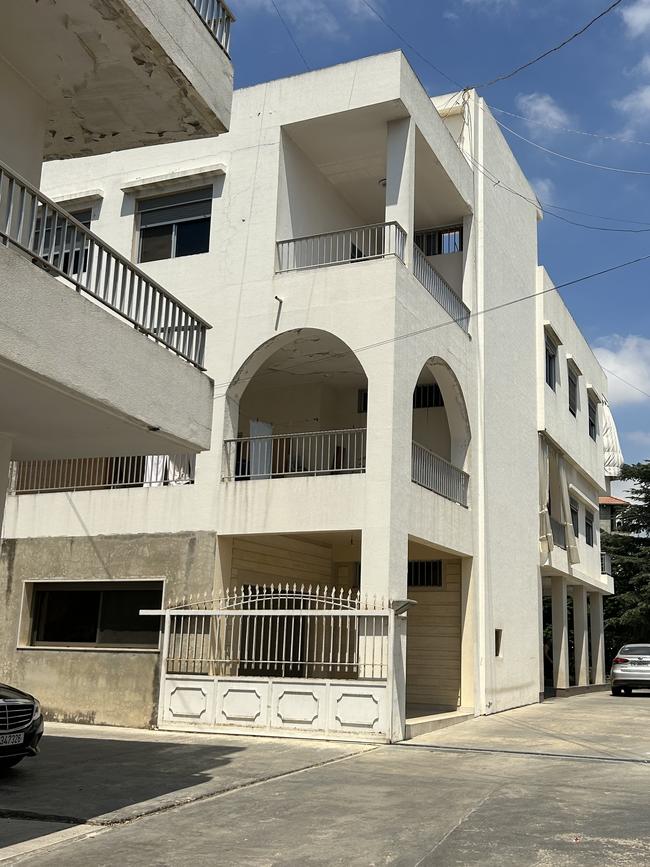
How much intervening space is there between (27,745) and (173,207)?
460 inches

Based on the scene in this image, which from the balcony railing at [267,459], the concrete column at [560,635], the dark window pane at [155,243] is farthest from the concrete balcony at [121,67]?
the concrete column at [560,635]

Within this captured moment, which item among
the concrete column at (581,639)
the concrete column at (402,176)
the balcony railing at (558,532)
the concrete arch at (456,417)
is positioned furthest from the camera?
the concrete column at (581,639)

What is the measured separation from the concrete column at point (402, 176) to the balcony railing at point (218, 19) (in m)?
6.79

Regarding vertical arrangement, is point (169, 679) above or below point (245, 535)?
below

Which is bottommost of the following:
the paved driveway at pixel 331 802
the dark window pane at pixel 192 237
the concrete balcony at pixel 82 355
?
the paved driveway at pixel 331 802

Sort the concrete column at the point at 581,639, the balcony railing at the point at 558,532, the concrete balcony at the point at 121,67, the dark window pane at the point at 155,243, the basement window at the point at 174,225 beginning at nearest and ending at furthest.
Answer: the concrete balcony at the point at 121,67, the basement window at the point at 174,225, the dark window pane at the point at 155,243, the balcony railing at the point at 558,532, the concrete column at the point at 581,639

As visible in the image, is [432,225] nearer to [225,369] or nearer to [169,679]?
[225,369]

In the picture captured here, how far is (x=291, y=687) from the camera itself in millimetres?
13453

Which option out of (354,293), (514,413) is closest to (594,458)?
(514,413)

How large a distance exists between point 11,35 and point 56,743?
30.0 ft

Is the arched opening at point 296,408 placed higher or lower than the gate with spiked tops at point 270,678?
higher

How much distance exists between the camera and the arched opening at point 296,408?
1636 cm

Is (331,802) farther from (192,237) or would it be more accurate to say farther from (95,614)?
(192,237)

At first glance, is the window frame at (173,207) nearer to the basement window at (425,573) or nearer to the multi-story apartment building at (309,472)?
the multi-story apartment building at (309,472)
